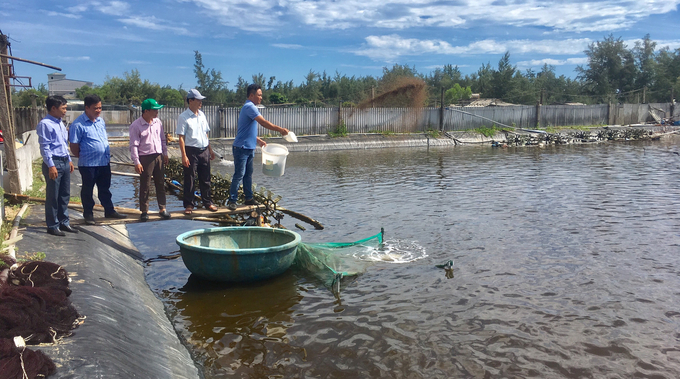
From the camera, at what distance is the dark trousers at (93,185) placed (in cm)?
668

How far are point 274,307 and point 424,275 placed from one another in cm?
234

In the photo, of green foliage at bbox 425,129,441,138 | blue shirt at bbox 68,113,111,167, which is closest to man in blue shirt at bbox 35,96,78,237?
blue shirt at bbox 68,113,111,167

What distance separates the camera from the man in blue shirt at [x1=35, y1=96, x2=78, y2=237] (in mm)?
6074

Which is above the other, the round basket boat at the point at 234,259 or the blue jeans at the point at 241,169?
the blue jeans at the point at 241,169

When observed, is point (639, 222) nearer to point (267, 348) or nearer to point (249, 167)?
point (249, 167)

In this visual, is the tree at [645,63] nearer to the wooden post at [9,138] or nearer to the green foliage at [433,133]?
the green foliage at [433,133]

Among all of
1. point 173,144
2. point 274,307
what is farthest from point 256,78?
point 274,307

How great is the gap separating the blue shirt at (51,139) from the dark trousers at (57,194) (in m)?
0.11

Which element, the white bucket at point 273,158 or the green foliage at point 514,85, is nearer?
the white bucket at point 273,158

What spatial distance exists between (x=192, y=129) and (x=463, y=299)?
4.62m

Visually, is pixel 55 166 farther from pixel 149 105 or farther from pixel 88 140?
pixel 149 105

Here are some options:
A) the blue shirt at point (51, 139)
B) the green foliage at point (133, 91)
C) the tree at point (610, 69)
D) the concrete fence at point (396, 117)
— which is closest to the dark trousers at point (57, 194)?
the blue shirt at point (51, 139)

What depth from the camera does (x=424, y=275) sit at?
23.5 feet

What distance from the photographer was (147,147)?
7027 millimetres
